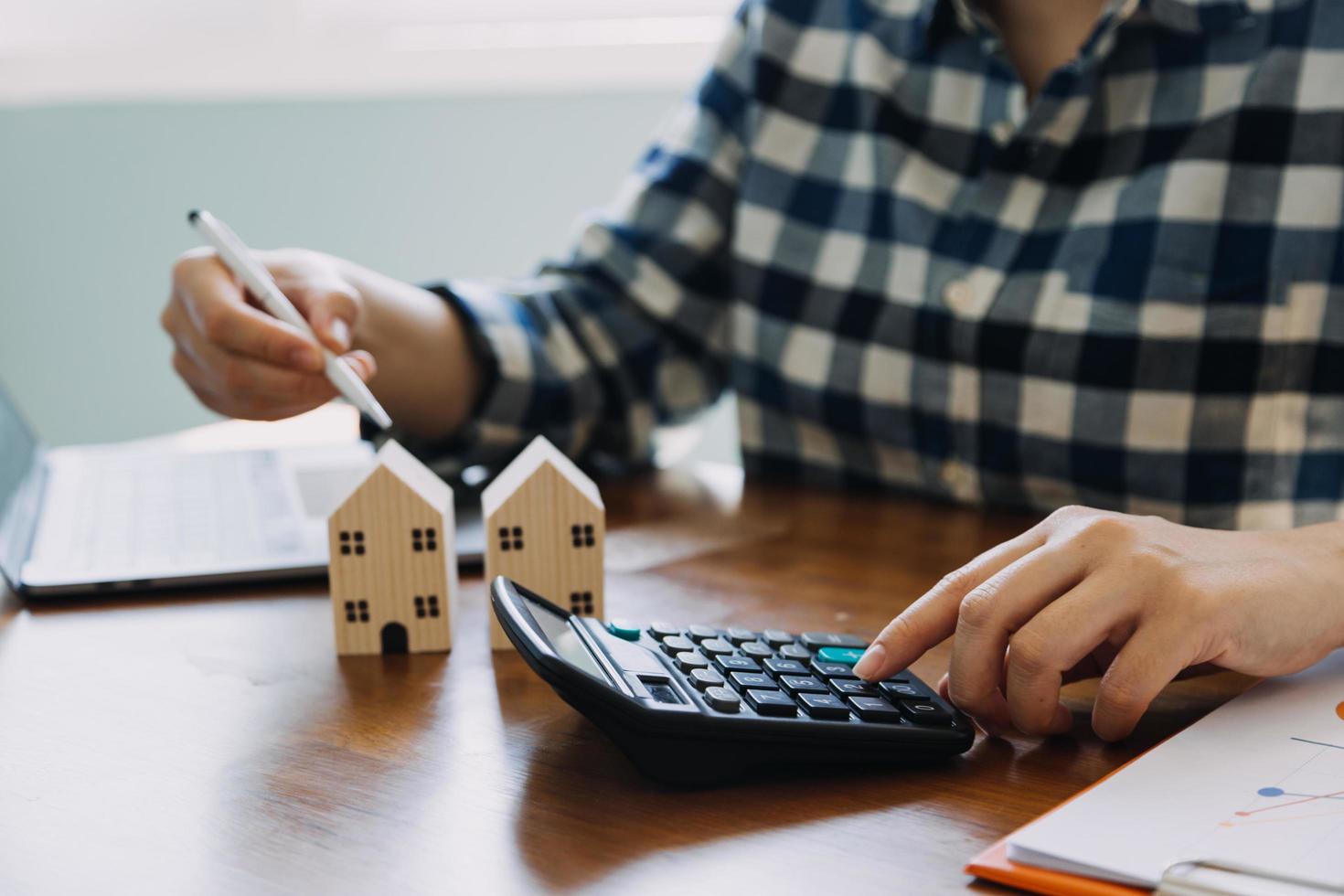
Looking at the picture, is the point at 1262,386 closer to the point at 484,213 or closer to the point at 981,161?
the point at 981,161

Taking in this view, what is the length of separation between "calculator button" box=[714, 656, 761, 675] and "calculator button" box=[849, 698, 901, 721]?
0.14 feet

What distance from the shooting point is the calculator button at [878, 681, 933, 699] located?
49 centimetres

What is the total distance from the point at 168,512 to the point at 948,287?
57cm

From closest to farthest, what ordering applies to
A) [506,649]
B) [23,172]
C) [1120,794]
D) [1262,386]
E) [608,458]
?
1. [1120,794]
2. [506,649]
3. [1262,386]
4. [608,458]
5. [23,172]

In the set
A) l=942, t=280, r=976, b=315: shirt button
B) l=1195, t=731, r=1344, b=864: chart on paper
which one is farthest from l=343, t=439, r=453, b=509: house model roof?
l=942, t=280, r=976, b=315: shirt button

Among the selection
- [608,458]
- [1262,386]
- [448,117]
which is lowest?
[608,458]

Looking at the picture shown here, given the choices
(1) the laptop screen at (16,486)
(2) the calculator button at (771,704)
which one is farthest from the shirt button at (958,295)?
(1) the laptop screen at (16,486)

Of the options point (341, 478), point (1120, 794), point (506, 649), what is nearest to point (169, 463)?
point (341, 478)

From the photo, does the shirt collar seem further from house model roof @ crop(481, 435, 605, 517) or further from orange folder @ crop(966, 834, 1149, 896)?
orange folder @ crop(966, 834, 1149, 896)

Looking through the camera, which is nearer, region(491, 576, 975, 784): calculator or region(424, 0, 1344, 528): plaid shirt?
region(491, 576, 975, 784): calculator

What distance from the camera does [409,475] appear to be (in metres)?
0.59

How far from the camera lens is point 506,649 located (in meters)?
0.60

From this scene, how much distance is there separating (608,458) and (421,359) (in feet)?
0.67

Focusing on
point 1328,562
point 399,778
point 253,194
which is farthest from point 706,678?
point 253,194
